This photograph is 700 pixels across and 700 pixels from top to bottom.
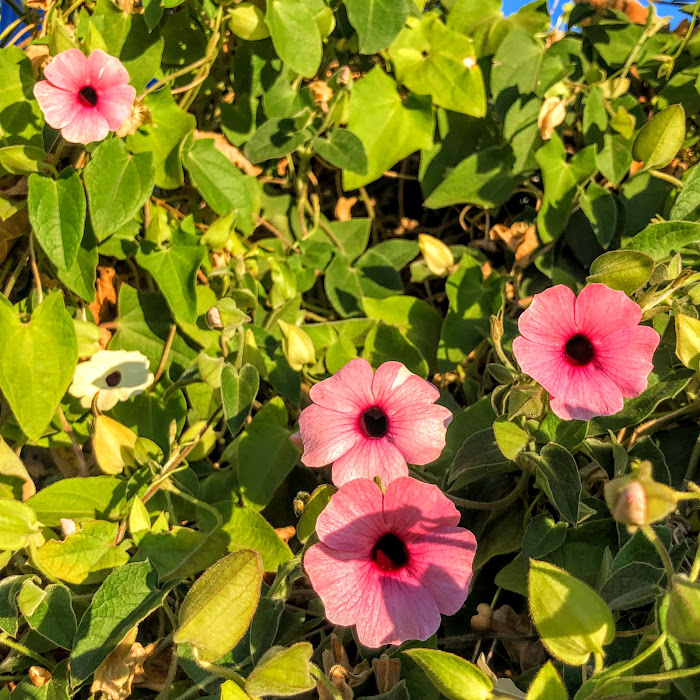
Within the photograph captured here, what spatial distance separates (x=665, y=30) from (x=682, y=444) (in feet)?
2.45

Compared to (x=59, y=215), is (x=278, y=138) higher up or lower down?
higher up

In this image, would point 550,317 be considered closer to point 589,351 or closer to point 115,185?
point 589,351

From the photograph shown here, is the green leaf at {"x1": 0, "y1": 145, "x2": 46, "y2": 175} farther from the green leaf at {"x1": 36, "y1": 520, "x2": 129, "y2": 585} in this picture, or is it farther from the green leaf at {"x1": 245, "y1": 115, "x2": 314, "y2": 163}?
the green leaf at {"x1": 36, "y1": 520, "x2": 129, "y2": 585}

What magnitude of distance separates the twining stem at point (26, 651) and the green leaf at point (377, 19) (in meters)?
0.88

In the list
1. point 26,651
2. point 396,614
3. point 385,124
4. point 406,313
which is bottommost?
point 26,651

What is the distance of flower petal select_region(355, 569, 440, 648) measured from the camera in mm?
639

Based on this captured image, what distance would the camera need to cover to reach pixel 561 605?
0.58m

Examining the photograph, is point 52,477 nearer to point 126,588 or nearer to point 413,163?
point 126,588

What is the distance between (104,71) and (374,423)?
0.62 m

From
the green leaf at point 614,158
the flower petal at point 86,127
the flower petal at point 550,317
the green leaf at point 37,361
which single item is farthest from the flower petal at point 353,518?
the green leaf at point 614,158

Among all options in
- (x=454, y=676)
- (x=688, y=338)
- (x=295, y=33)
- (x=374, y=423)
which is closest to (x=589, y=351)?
(x=688, y=338)

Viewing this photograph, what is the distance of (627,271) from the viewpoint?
0.75 metres

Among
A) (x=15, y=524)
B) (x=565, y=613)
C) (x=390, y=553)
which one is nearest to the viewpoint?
(x=565, y=613)

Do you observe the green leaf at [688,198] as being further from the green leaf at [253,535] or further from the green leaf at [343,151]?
the green leaf at [253,535]
